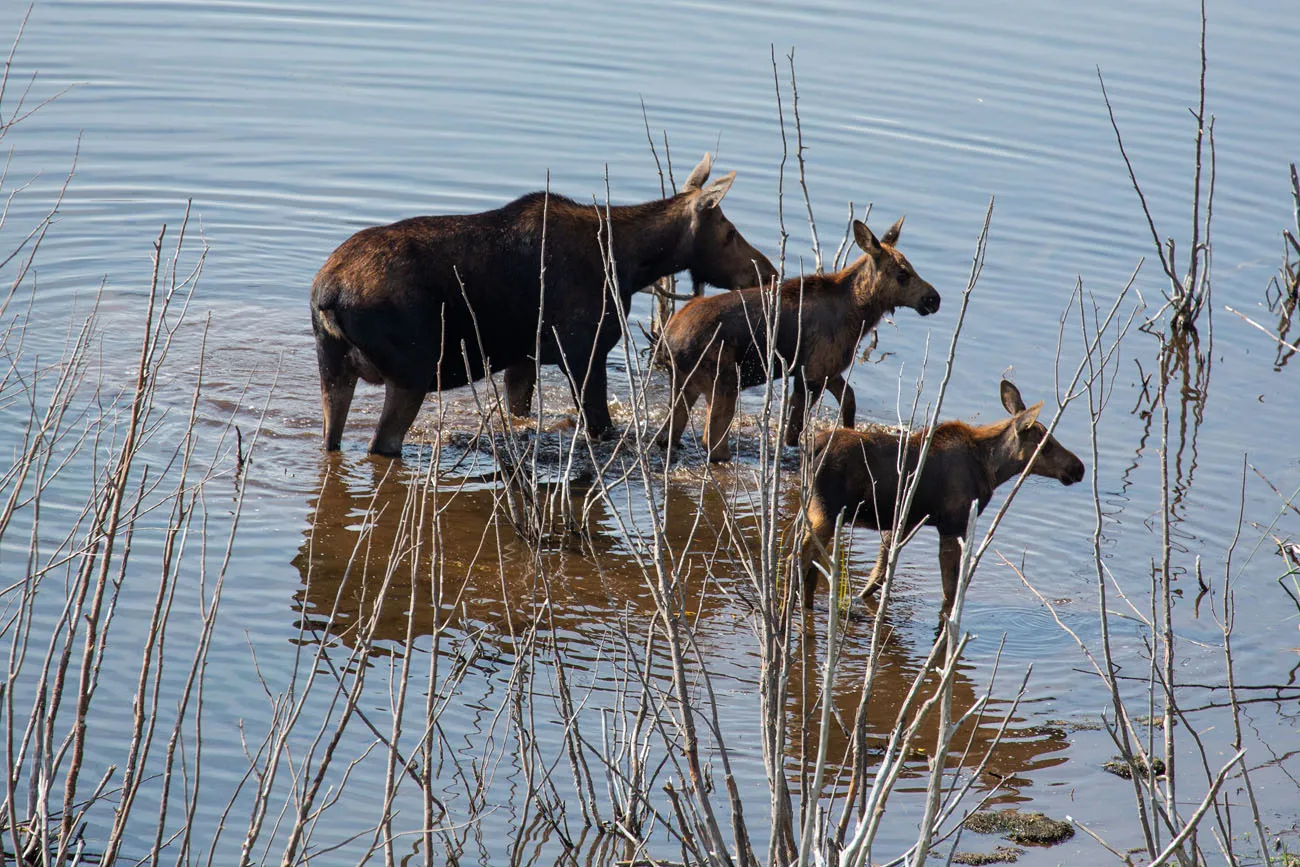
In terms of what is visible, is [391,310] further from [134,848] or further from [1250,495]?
[1250,495]

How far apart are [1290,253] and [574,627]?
901cm

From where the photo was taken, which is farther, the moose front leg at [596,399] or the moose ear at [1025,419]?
the moose front leg at [596,399]

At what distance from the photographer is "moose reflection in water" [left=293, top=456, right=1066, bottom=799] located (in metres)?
7.13

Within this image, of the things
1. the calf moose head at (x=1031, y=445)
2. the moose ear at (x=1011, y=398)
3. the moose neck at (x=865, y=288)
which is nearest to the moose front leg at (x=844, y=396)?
the moose neck at (x=865, y=288)

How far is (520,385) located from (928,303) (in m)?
2.53

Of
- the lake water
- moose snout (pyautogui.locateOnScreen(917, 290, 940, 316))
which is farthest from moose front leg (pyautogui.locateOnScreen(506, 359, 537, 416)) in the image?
moose snout (pyautogui.locateOnScreen(917, 290, 940, 316))

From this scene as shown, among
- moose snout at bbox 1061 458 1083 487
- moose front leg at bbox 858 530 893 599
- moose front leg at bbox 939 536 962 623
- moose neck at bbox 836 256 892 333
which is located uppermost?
moose neck at bbox 836 256 892 333

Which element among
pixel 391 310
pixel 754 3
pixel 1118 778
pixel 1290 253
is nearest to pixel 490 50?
pixel 754 3

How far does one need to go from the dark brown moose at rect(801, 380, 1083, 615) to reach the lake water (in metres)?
0.48

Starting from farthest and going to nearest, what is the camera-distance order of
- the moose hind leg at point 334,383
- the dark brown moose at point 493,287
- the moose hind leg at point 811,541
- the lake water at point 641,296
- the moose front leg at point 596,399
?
1. the moose front leg at point 596,399
2. the moose hind leg at point 334,383
3. the dark brown moose at point 493,287
4. the moose hind leg at point 811,541
5. the lake water at point 641,296

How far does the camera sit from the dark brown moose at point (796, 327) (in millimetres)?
9531

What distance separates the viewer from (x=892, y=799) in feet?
21.1

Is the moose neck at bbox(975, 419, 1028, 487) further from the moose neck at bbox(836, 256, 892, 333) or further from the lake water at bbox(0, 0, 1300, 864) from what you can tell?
the moose neck at bbox(836, 256, 892, 333)

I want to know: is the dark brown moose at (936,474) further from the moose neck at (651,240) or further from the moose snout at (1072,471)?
the moose neck at (651,240)
